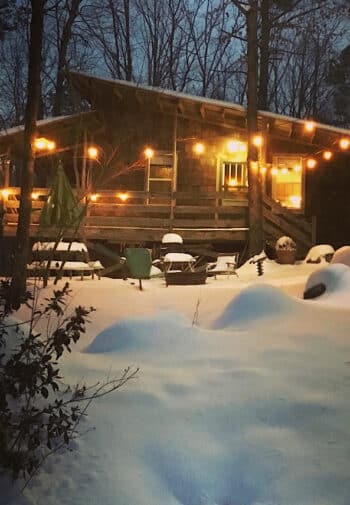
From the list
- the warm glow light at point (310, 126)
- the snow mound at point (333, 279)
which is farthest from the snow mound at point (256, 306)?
the warm glow light at point (310, 126)

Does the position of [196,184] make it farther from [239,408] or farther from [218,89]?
[218,89]

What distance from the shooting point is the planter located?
44.4 ft

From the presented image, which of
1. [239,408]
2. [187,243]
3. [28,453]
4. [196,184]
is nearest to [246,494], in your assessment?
[239,408]

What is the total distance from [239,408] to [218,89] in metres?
29.9

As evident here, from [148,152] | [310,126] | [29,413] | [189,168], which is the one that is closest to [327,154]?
[310,126]

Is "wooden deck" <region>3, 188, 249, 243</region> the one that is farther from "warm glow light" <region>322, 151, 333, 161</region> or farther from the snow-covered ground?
the snow-covered ground

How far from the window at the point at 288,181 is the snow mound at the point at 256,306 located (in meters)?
10.2

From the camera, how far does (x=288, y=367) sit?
461 cm

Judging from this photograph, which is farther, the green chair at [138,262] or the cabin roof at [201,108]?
the cabin roof at [201,108]

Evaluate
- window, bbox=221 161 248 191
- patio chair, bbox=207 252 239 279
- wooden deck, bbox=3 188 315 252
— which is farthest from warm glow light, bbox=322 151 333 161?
patio chair, bbox=207 252 239 279

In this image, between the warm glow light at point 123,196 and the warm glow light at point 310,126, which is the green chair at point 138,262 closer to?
the warm glow light at point 123,196

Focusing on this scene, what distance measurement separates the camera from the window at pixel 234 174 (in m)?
16.5

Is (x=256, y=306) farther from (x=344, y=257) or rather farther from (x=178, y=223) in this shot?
(x=178, y=223)

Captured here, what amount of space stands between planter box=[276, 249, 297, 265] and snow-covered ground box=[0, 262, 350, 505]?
713 centimetres
